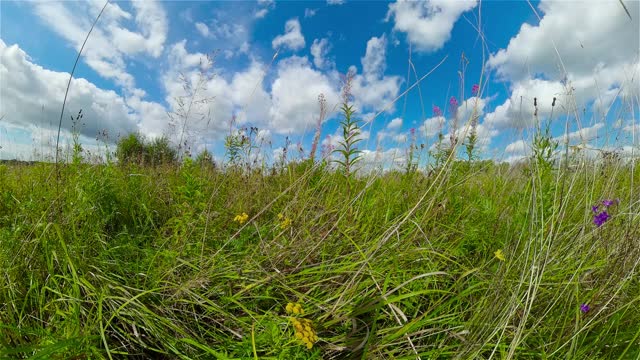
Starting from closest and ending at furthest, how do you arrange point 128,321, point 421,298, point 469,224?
1. point 128,321
2. point 421,298
3. point 469,224

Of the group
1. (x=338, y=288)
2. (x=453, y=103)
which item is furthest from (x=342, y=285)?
(x=453, y=103)

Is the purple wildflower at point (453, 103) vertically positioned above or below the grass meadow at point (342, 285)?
above

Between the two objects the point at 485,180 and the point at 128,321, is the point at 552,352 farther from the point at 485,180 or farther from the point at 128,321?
the point at 485,180

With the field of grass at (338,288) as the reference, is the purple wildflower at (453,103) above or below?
above

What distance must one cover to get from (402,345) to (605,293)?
81 centimetres

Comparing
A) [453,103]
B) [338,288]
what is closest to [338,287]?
[338,288]

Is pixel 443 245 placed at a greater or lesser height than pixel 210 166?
lesser

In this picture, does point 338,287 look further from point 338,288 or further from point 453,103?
point 453,103

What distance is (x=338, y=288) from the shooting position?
55.0 inches

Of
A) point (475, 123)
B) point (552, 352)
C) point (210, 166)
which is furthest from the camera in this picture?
point (210, 166)

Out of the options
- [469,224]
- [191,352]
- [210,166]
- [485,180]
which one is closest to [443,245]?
[469,224]

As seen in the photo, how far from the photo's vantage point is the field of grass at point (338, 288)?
3.64 feet

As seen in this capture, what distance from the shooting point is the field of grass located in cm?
111

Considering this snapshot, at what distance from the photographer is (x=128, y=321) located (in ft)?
3.88
